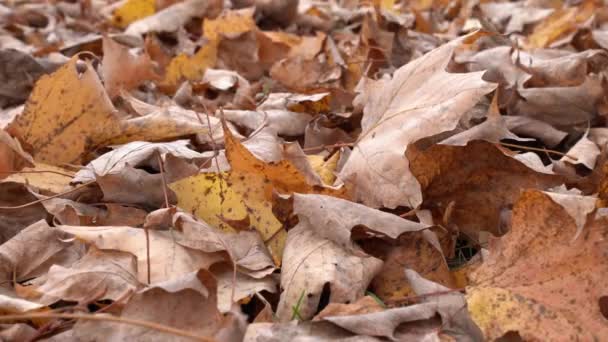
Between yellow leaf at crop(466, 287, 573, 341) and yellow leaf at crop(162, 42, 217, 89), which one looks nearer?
yellow leaf at crop(466, 287, 573, 341)

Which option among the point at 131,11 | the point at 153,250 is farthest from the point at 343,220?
the point at 131,11

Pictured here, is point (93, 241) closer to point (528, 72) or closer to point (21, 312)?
point (21, 312)

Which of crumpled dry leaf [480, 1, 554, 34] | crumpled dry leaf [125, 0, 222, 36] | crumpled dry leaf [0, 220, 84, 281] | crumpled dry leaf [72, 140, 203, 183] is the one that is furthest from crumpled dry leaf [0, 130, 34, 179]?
crumpled dry leaf [480, 1, 554, 34]

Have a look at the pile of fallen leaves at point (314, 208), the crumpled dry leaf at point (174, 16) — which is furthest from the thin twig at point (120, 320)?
the crumpled dry leaf at point (174, 16)

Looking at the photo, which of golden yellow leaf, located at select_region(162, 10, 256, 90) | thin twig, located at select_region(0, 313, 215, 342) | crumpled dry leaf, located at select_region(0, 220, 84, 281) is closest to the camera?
thin twig, located at select_region(0, 313, 215, 342)

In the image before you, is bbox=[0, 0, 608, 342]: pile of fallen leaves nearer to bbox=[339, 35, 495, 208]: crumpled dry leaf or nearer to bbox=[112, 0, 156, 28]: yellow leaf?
bbox=[339, 35, 495, 208]: crumpled dry leaf

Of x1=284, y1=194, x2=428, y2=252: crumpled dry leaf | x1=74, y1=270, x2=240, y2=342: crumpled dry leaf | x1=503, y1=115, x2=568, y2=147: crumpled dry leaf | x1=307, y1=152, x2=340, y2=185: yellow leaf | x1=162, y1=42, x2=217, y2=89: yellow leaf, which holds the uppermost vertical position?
x1=74, y1=270, x2=240, y2=342: crumpled dry leaf

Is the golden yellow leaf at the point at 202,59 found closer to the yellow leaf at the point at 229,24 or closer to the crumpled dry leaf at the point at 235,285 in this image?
the yellow leaf at the point at 229,24

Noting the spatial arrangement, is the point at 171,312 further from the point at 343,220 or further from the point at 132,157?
the point at 132,157
